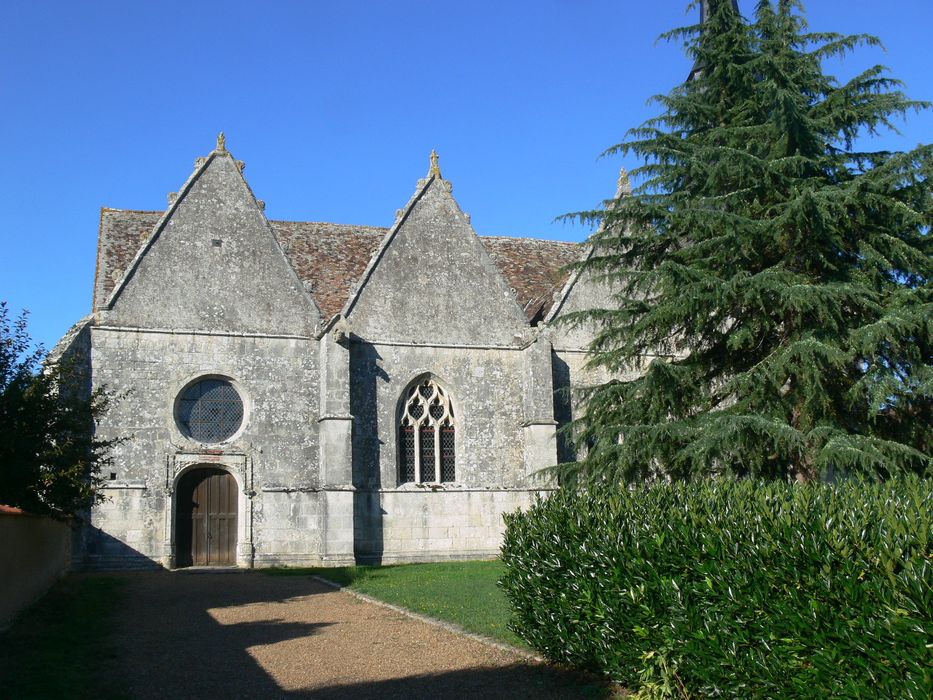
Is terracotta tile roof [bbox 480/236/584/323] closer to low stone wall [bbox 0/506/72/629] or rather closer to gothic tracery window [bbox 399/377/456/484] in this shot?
gothic tracery window [bbox 399/377/456/484]

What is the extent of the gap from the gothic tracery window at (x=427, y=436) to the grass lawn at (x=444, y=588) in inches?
103

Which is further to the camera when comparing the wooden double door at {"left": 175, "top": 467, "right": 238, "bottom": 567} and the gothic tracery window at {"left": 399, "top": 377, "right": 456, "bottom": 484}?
the gothic tracery window at {"left": 399, "top": 377, "right": 456, "bottom": 484}

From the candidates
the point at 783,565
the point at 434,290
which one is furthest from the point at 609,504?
the point at 434,290

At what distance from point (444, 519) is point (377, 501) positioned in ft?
6.13

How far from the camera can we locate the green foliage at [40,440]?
12.4 meters

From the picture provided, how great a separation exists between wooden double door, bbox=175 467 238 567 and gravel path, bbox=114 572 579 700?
6267 millimetres

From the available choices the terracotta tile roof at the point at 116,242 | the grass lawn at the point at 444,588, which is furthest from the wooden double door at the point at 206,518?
the terracotta tile roof at the point at 116,242

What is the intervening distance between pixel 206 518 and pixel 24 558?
840 cm

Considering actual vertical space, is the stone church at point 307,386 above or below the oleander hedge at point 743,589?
above

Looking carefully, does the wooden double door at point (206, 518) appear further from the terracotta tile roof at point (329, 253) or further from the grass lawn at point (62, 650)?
the grass lawn at point (62, 650)

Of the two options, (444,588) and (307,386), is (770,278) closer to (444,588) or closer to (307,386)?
(444,588)

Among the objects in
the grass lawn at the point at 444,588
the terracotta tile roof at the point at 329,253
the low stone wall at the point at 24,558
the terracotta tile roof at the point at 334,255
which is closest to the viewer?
the low stone wall at the point at 24,558

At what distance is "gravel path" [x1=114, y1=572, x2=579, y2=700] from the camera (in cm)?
852

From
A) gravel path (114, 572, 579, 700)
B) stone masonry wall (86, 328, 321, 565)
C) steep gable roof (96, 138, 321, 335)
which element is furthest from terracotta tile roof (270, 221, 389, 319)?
gravel path (114, 572, 579, 700)
